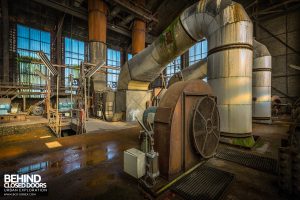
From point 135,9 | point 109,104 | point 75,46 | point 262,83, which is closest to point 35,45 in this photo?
point 75,46

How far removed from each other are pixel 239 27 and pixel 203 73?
189 inches

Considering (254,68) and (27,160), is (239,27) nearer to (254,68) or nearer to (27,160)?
(254,68)

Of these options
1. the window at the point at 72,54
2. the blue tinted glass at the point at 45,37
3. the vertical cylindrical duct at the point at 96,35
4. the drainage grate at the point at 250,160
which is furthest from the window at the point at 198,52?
the blue tinted glass at the point at 45,37

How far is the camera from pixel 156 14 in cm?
1598

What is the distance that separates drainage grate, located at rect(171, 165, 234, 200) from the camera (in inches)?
85.4

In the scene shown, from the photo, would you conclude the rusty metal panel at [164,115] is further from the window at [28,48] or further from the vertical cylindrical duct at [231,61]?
the window at [28,48]

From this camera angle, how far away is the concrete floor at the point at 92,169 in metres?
2.21

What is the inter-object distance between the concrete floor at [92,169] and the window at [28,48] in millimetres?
11585

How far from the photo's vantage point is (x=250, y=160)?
11.1 ft

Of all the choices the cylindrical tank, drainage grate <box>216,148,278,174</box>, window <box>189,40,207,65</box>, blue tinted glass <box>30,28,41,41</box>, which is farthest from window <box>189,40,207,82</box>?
blue tinted glass <box>30,28,41,41</box>

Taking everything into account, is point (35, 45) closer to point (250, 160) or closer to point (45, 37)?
point (45, 37)

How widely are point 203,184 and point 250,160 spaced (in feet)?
5.75

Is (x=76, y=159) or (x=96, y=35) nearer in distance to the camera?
(x=76, y=159)

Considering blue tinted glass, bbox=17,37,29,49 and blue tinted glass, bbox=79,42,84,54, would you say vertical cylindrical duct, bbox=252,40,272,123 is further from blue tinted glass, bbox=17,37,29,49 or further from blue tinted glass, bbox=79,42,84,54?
blue tinted glass, bbox=17,37,29,49
